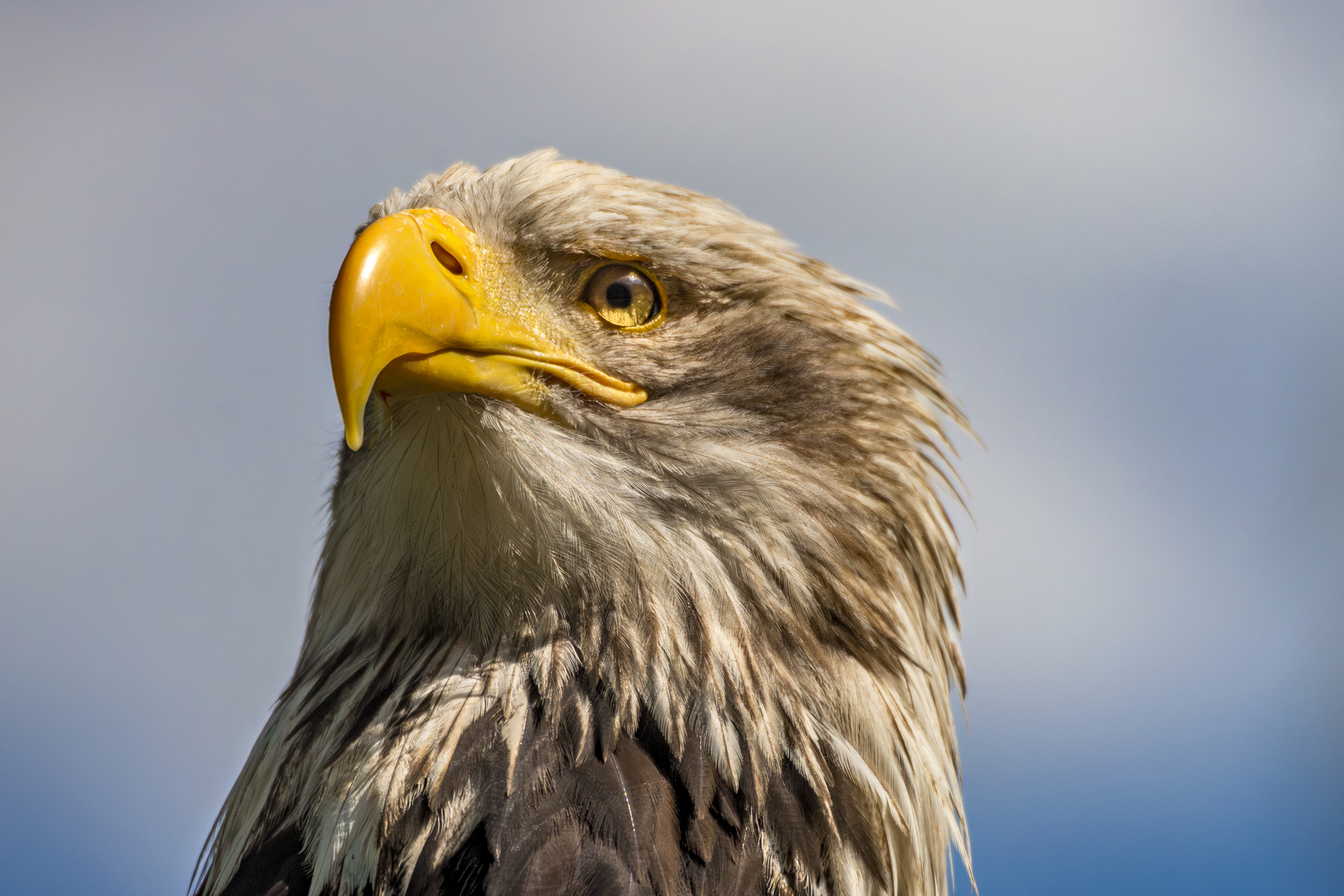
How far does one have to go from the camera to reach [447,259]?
224 centimetres

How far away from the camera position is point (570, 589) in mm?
2232

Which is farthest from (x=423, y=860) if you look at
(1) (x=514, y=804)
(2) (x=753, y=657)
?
(2) (x=753, y=657)

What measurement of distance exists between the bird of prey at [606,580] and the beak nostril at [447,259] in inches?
1.3

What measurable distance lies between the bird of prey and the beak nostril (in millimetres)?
33

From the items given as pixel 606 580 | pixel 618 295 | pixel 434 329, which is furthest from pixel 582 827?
pixel 618 295

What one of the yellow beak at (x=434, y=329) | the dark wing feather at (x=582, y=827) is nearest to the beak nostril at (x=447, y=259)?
the yellow beak at (x=434, y=329)

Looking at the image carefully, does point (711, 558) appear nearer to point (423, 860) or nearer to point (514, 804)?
point (514, 804)

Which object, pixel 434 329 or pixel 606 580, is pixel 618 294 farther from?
pixel 606 580

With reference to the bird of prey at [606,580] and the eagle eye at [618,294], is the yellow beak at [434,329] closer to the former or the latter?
the bird of prey at [606,580]

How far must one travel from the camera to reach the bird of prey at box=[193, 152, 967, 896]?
2.00 metres

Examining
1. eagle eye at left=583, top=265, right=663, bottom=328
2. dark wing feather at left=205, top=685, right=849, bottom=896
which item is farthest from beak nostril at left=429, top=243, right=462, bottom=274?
dark wing feather at left=205, top=685, right=849, bottom=896

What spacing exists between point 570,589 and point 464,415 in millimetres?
403

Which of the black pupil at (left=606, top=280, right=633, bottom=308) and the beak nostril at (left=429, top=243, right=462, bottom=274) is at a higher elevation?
the beak nostril at (left=429, top=243, right=462, bottom=274)

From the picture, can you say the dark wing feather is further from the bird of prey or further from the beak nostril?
the beak nostril
